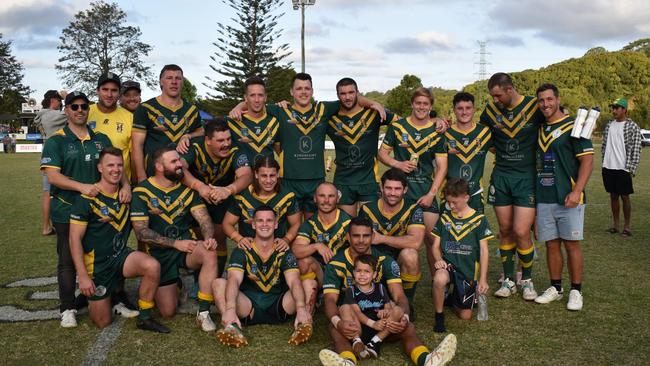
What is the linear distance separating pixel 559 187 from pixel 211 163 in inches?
124

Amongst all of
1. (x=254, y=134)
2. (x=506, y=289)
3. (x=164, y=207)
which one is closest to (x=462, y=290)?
(x=506, y=289)

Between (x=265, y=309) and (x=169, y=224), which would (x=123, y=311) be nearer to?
(x=169, y=224)

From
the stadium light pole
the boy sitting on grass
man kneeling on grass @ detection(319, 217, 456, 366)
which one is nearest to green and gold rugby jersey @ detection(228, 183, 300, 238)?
man kneeling on grass @ detection(319, 217, 456, 366)

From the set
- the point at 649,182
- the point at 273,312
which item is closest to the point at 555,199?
the point at 273,312

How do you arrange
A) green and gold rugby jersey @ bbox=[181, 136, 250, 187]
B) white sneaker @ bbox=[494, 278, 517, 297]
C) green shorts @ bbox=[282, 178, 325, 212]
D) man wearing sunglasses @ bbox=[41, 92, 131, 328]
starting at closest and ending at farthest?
man wearing sunglasses @ bbox=[41, 92, 131, 328] → green and gold rugby jersey @ bbox=[181, 136, 250, 187] → white sneaker @ bbox=[494, 278, 517, 297] → green shorts @ bbox=[282, 178, 325, 212]

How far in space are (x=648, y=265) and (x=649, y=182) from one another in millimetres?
9901

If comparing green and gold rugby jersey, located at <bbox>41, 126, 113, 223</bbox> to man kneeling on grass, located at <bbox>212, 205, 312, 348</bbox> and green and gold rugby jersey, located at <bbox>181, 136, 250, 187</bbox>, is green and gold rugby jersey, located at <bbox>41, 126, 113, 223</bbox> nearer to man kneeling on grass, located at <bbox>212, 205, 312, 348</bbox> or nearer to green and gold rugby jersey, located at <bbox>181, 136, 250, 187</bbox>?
green and gold rugby jersey, located at <bbox>181, 136, 250, 187</bbox>

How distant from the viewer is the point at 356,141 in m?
5.48

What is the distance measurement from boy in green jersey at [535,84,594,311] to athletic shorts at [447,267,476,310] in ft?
2.58

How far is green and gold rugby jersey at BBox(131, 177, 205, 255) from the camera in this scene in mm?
4598

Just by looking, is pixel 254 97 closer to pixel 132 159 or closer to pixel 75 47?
pixel 132 159

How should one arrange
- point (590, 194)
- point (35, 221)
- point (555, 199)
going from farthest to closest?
point (590, 194) → point (35, 221) → point (555, 199)

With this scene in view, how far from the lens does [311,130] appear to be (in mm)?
5395

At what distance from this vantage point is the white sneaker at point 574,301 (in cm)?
474
